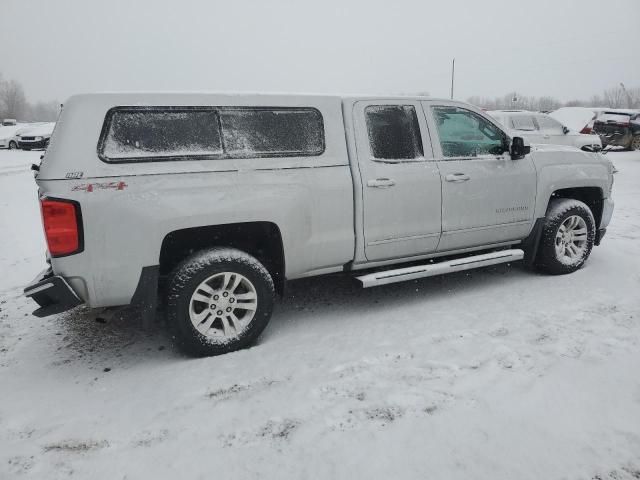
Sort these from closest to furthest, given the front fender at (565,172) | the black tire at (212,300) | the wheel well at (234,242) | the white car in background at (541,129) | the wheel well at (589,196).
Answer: the black tire at (212,300) < the wheel well at (234,242) < the front fender at (565,172) < the wheel well at (589,196) < the white car in background at (541,129)

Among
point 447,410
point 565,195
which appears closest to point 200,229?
point 447,410

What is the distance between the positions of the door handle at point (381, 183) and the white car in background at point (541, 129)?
10914mm

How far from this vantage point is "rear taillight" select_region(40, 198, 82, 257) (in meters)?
3.01

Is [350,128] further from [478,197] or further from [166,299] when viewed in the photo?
[166,299]

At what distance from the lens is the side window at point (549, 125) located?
14.3m

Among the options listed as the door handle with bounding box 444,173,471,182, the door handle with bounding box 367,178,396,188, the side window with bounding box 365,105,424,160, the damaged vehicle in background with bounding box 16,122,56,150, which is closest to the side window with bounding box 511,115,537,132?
the door handle with bounding box 444,173,471,182

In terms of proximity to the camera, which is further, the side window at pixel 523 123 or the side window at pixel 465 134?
A: the side window at pixel 523 123

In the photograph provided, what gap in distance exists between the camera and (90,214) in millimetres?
3059

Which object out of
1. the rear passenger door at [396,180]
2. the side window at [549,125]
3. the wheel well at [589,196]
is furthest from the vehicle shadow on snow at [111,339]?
the side window at [549,125]

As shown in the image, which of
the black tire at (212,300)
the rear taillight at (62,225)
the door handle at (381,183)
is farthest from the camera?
the door handle at (381,183)

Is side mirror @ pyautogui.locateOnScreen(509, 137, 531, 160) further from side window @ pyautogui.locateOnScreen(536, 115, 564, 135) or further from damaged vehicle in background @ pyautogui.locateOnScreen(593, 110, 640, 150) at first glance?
damaged vehicle in background @ pyautogui.locateOnScreen(593, 110, 640, 150)

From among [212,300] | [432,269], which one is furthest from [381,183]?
[212,300]

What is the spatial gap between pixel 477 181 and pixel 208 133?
8.19ft

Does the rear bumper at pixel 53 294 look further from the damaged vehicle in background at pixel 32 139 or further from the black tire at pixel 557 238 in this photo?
the damaged vehicle in background at pixel 32 139
